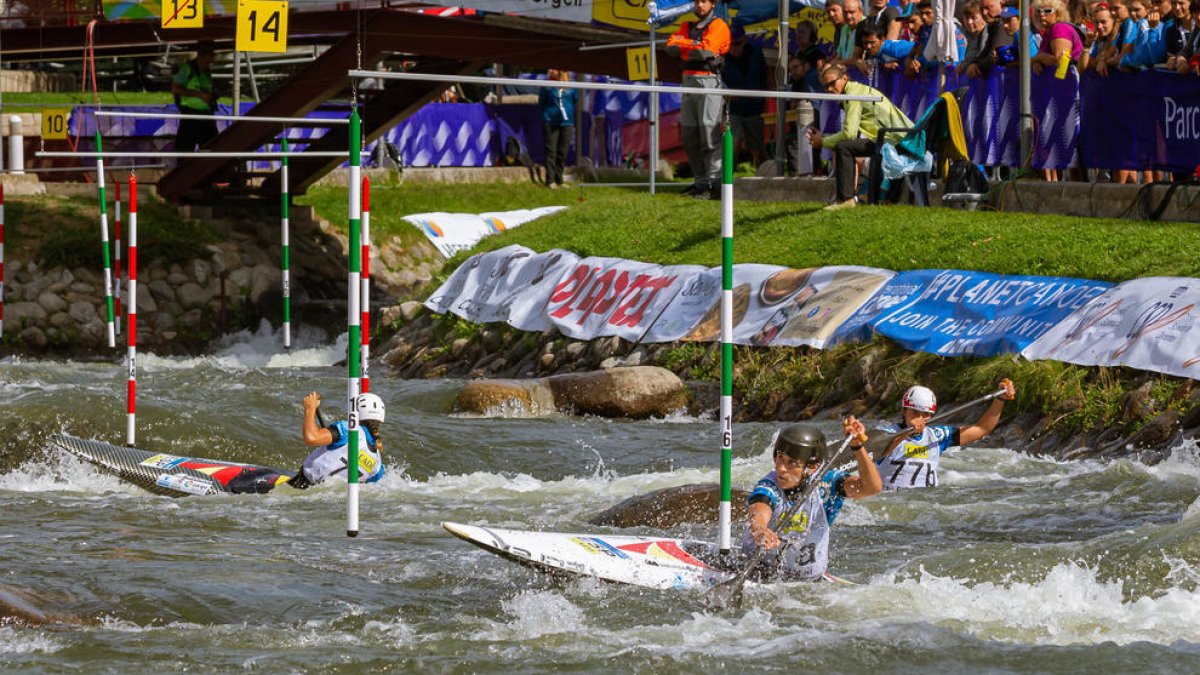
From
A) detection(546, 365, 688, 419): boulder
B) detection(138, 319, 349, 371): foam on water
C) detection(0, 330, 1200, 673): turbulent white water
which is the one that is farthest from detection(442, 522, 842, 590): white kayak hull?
detection(138, 319, 349, 371): foam on water

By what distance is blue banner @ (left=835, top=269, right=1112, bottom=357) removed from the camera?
45.5 ft

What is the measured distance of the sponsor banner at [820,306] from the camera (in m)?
15.6

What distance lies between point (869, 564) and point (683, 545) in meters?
1.23

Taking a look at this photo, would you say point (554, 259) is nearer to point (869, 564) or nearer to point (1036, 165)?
point (1036, 165)

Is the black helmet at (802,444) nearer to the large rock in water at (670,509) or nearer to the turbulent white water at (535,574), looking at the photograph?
Answer: the turbulent white water at (535,574)

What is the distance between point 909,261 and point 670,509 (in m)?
5.73

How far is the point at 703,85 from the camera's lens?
19719 mm

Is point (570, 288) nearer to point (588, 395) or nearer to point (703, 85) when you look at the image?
point (703, 85)

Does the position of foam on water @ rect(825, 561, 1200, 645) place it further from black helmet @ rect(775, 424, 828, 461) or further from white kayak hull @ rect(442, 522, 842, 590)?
black helmet @ rect(775, 424, 828, 461)

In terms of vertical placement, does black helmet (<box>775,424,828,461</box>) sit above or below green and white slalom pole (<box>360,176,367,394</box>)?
below

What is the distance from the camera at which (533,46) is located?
73.6 feet

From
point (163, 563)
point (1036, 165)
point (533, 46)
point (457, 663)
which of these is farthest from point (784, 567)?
point (533, 46)

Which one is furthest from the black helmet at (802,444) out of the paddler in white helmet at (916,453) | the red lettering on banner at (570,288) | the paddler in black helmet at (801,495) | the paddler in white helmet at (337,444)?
the red lettering on banner at (570,288)

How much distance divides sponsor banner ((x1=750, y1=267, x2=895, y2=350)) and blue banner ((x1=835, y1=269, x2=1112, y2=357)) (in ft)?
0.53
